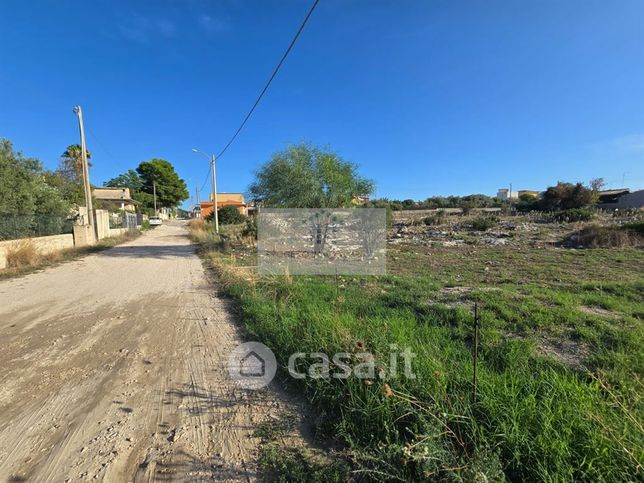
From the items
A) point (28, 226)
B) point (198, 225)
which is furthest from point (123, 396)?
point (198, 225)

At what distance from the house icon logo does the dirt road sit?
131 mm

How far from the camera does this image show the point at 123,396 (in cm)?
300

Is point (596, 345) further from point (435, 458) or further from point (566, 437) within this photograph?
point (435, 458)

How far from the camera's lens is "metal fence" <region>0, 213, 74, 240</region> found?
11125 millimetres

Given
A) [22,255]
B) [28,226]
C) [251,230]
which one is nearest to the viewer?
[22,255]

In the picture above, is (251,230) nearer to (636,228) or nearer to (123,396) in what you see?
(123,396)

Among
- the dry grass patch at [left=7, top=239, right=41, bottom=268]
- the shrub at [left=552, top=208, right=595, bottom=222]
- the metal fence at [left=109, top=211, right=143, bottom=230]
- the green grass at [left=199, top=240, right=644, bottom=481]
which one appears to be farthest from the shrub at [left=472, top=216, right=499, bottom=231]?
the metal fence at [left=109, top=211, right=143, bottom=230]

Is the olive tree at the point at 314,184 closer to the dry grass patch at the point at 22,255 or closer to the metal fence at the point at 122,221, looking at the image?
the dry grass patch at the point at 22,255

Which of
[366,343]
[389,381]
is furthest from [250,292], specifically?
[389,381]

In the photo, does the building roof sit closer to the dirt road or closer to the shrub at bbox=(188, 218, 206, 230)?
the shrub at bbox=(188, 218, 206, 230)

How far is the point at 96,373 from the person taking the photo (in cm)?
346

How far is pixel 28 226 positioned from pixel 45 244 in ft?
3.38

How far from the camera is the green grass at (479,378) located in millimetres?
1846

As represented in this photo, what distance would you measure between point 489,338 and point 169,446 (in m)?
3.93
